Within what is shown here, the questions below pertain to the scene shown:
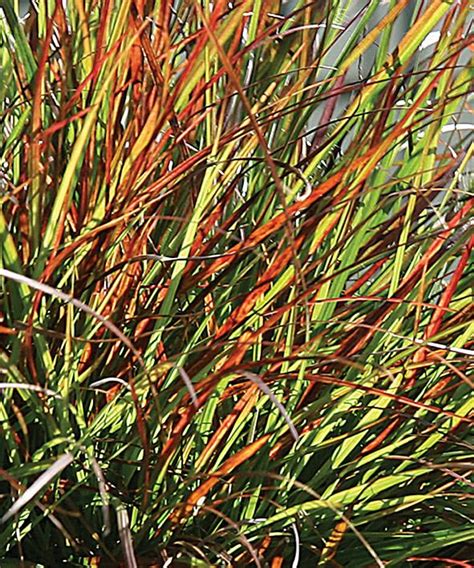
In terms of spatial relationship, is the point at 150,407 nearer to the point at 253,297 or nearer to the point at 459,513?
the point at 253,297

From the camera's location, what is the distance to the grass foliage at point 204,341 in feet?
1.91

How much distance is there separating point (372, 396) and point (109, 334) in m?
0.19

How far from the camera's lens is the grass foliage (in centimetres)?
58

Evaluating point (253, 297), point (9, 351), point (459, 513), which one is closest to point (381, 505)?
point (459, 513)

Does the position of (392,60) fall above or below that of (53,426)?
above

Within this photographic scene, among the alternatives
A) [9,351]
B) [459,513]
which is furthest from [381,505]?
[9,351]

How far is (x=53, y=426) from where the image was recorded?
0.55 m

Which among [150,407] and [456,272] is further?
[456,272]

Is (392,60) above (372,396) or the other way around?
above

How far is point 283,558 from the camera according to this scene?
25.5 inches

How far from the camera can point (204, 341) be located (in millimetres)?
644

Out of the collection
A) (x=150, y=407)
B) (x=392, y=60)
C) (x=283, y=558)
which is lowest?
(x=283, y=558)

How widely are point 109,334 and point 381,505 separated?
211 millimetres

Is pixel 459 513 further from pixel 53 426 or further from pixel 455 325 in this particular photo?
pixel 53 426
